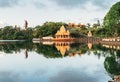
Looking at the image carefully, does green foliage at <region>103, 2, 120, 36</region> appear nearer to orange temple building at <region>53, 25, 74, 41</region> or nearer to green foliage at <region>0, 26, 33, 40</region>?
orange temple building at <region>53, 25, 74, 41</region>

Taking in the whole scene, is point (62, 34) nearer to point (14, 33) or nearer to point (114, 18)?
point (14, 33)

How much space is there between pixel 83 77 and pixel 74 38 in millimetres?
75070

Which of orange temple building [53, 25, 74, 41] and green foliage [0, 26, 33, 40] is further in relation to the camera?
green foliage [0, 26, 33, 40]

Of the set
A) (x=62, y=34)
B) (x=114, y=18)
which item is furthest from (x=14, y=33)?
(x=114, y=18)

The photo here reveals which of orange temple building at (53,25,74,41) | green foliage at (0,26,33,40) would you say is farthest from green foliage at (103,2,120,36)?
green foliage at (0,26,33,40)

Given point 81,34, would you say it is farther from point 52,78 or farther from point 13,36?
point 52,78

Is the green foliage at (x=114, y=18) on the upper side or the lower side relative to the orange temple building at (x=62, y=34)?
upper

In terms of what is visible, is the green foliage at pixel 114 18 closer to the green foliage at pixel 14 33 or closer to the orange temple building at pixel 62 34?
the orange temple building at pixel 62 34

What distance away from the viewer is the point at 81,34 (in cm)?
10156

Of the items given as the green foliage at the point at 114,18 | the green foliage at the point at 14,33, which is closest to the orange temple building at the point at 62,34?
the green foliage at the point at 14,33

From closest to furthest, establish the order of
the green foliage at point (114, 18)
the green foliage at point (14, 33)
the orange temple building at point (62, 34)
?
the green foliage at point (114, 18) → the orange temple building at point (62, 34) → the green foliage at point (14, 33)

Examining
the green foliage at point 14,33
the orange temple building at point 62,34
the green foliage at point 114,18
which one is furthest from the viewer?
the green foliage at point 14,33

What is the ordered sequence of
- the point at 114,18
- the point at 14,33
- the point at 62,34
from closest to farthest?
the point at 114,18 < the point at 62,34 < the point at 14,33

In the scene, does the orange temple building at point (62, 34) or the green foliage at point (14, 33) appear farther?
the green foliage at point (14, 33)
